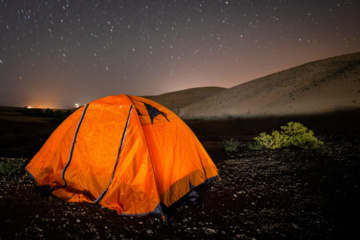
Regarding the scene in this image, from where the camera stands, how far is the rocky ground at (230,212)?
3645 millimetres

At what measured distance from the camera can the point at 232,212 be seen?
14.9 ft

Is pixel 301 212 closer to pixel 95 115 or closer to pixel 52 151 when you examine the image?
pixel 95 115

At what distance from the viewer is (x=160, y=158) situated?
4.95m

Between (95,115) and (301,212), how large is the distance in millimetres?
5610

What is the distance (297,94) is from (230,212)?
3774cm

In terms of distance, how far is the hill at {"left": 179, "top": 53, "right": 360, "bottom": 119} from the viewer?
95.4ft

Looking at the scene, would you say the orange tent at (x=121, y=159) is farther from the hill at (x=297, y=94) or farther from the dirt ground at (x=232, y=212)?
the hill at (x=297, y=94)

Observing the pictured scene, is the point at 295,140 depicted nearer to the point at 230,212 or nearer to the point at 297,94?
the point at 230,212

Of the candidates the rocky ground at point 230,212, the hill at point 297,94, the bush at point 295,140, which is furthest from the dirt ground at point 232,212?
the hill at point 297,94

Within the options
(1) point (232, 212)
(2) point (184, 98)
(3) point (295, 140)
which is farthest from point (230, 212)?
(2) point (184, 98)

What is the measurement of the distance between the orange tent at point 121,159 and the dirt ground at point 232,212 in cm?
34

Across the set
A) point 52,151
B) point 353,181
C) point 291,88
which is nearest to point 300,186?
point 353,181

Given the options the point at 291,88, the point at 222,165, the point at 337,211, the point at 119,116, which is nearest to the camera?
the point at 337,211

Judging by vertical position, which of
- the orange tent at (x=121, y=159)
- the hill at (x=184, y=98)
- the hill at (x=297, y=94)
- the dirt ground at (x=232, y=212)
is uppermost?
the hill at (x=184, y=98)
